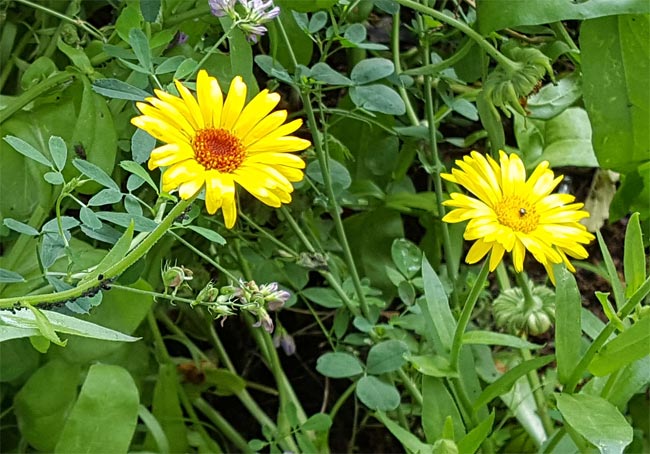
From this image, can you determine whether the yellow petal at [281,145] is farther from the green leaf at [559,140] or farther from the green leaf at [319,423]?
the green leaf at [559,140]

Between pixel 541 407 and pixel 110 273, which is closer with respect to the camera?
pixel 110 273

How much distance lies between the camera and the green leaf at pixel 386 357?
0.65m

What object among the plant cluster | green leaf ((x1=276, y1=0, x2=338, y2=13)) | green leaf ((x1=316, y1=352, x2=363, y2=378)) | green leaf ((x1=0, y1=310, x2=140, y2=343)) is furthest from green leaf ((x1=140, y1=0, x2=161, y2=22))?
green leaf ((x1=316, y1=352, x2=363, y2=378))

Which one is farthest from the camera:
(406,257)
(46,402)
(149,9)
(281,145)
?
(406,257)

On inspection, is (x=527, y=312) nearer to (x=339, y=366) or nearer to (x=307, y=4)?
(x=339, y=366)

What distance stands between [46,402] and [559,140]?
0.56 m

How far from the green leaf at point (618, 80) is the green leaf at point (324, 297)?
26 cm

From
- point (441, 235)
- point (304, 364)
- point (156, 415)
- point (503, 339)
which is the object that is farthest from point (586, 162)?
point (156, 415)

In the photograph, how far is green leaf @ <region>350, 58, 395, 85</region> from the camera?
64 centimetres

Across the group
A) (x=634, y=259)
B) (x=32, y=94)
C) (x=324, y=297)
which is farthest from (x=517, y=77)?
(x=32, y=94)

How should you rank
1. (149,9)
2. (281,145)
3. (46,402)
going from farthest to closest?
(46,402)
(149,9)
(281,145)

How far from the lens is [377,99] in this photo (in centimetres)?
65

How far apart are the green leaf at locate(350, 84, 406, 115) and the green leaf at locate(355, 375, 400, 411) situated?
23cm

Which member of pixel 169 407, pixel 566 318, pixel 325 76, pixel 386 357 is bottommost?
pixel 169 407
